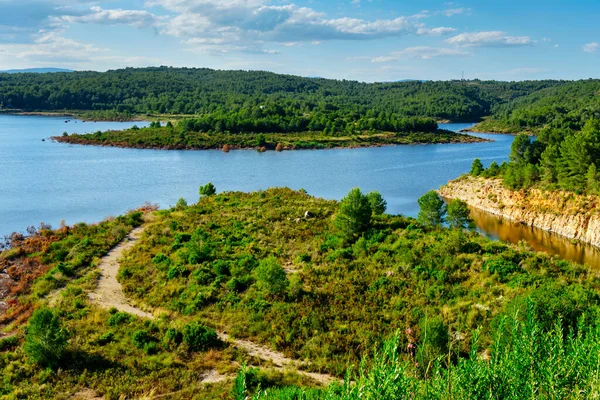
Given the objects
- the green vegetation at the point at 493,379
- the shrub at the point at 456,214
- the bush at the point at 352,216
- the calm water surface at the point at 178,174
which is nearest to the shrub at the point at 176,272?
the bush at the point at 352,216

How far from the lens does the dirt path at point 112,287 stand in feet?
76.5

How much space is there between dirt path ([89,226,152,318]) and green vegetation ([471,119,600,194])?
127ft

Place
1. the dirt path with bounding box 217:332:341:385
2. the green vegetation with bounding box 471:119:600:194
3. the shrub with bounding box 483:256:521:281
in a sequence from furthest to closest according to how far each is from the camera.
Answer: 1. the green vegetation with bounding box 471:119:600:194
2. the shrub with bounding box 483:256:521:281
3. the dirt path with bounding box 217:332:341:385

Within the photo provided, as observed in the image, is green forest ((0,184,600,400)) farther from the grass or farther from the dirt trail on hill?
the grass

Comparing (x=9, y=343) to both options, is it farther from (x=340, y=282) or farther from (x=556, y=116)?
(x=556, y=116)

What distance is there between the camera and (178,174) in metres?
74.6

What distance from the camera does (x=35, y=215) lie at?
164 ft

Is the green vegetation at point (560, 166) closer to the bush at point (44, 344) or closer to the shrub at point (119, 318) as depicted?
the shrub at point (119, 318)

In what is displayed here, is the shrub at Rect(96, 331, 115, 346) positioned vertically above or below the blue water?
below

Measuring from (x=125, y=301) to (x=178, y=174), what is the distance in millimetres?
52191

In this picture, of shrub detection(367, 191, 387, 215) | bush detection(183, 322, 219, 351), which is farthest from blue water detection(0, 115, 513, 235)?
bush detection(183, 322, 219, 351)

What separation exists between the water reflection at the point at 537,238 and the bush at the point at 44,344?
35.4m

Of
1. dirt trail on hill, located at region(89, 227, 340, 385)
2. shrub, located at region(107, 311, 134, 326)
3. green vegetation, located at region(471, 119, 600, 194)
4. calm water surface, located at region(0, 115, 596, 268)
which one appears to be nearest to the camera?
dirt trail on hill, located at region(89, 227, 340, 385)

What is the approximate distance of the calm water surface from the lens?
55.6 meters
